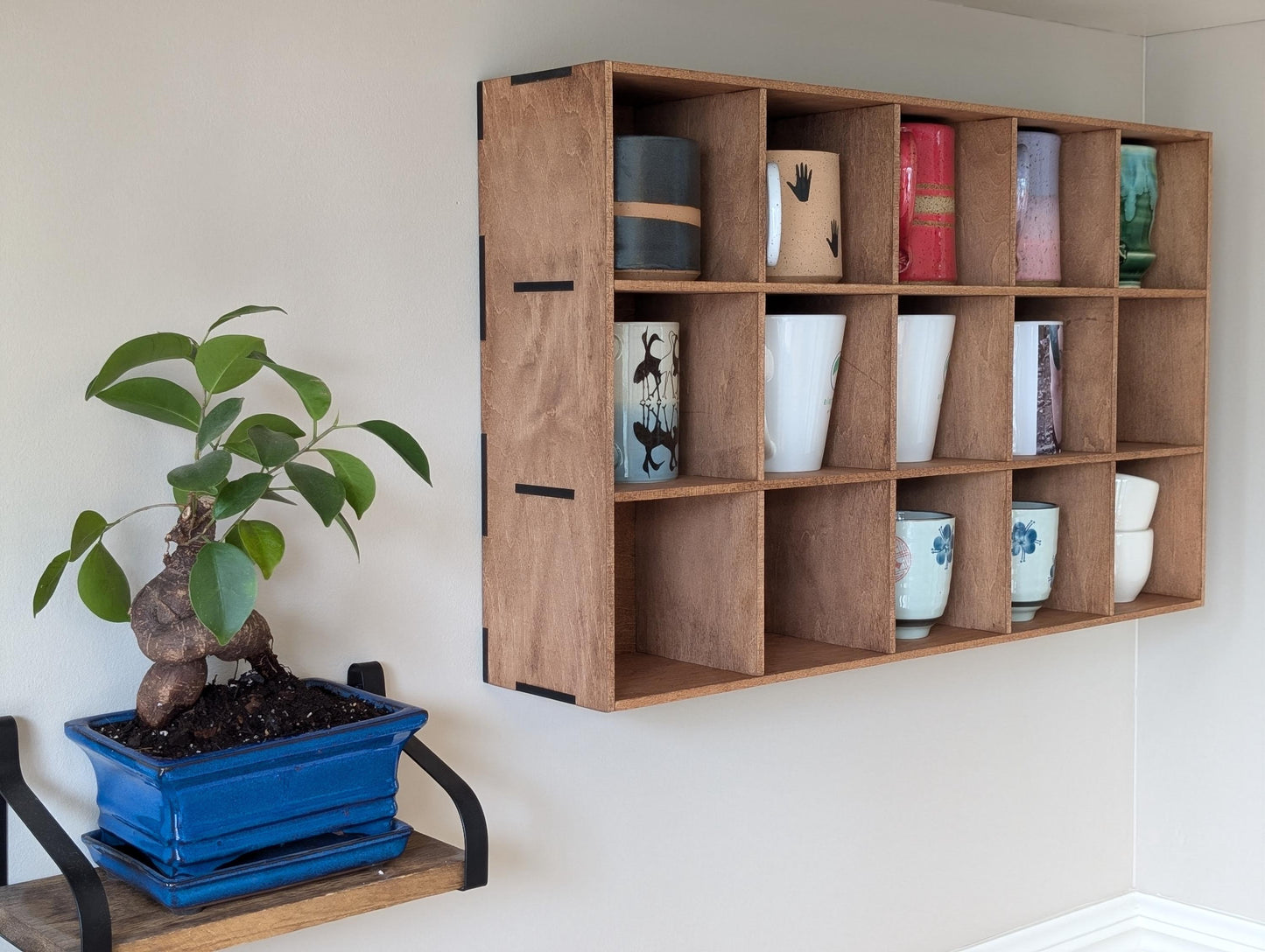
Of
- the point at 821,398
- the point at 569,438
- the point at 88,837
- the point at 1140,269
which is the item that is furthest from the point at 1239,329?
the point at 88,837

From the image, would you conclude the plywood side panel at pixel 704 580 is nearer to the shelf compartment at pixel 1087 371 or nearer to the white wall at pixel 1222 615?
the shelf compartment at pixel 1087 371

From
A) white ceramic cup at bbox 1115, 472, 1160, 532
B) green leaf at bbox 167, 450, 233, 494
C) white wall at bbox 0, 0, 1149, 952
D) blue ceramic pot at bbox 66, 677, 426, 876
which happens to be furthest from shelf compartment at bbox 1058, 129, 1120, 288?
green leaf at bbox 167, 450, 233, 494

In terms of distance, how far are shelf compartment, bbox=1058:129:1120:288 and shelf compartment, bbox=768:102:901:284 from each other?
426mm

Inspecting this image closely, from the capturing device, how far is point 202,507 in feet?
4.44

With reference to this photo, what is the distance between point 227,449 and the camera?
1.29 metres

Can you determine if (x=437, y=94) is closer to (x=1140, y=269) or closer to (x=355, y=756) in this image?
(x=355, y=756)

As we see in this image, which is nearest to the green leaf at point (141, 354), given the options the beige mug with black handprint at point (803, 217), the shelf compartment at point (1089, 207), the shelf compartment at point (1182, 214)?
the beige mug with black handprint at point (803, 217)

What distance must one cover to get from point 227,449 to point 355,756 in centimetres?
33

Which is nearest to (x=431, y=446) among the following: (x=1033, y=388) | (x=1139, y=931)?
(x=1033, y=388)

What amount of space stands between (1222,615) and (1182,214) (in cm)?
74

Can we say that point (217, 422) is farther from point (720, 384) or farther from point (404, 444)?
point (720, 384)

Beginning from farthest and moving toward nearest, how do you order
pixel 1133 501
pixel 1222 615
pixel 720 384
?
pixel 1222 615 < pixel 1133 501 < pixel 720 384

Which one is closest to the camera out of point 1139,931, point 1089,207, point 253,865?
Answer: point 253,865

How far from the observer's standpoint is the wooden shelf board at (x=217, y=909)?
1.23 m
